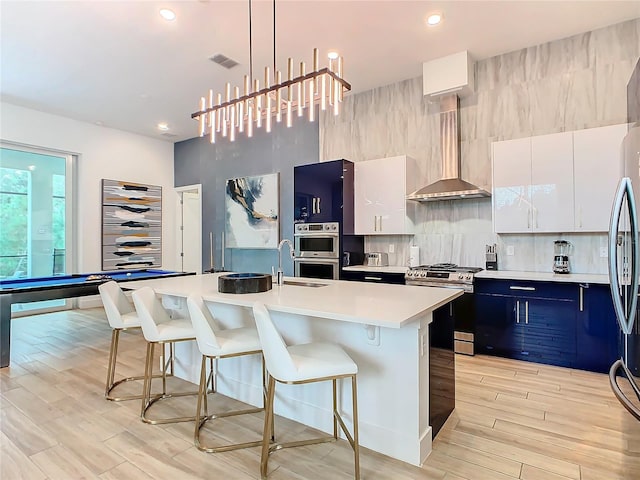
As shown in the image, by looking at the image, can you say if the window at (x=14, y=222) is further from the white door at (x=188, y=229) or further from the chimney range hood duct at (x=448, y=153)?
the chimney range hood duct at (x=448, y=153)

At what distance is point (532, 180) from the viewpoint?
12.4 feet

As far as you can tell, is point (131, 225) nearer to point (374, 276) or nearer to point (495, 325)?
point (374, 276)

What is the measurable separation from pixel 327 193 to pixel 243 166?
248 cm

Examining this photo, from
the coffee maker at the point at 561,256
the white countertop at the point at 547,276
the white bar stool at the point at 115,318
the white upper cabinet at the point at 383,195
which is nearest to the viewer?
the white bar stool at the point at 115,318

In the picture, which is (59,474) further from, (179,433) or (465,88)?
(465,88)

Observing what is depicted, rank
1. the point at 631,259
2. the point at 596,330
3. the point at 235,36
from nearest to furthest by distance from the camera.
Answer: the point at 631,259 → the point at 596,330 → the point at 235,36

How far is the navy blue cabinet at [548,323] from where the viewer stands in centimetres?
321

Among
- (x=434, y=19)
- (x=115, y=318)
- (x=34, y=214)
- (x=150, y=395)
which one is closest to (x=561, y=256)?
(x=434, y=19)

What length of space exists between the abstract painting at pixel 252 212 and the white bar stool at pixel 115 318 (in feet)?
10.9

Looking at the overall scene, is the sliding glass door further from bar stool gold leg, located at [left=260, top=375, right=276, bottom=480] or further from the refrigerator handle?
the refrigerator handle

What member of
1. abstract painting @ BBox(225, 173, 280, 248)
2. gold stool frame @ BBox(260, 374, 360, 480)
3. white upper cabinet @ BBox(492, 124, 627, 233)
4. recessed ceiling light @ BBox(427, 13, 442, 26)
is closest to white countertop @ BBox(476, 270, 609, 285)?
white upper cabinet @ BBox(492, 124, 627, 233)

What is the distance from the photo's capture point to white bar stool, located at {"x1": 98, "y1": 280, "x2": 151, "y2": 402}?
2799 mm

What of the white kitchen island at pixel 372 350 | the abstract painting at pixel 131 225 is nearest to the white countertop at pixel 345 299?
the white kitchen island at pixel 372 350

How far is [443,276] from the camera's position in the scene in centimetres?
394
